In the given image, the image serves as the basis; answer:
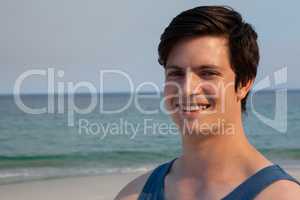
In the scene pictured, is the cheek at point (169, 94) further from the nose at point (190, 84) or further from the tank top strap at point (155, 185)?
the tank top strap at point (155, 185)

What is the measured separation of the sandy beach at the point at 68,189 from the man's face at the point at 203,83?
18.9ft

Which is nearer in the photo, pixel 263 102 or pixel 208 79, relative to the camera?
pixel 208 79

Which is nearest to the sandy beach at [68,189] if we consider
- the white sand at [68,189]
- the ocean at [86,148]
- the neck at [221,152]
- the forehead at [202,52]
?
the white sand at [68,189]

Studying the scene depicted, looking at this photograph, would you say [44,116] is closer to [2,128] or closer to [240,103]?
[2,128]

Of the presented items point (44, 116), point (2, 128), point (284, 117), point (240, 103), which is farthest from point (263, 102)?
point (240, 103)

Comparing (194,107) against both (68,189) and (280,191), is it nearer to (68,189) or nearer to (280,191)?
(280,191)

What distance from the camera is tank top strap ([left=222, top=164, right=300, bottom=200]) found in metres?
1.18

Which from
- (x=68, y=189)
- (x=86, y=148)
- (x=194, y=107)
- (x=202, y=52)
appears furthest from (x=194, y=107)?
(x=86, y=148)

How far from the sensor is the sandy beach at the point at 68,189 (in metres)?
7.08

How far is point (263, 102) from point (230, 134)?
51882 millimetres

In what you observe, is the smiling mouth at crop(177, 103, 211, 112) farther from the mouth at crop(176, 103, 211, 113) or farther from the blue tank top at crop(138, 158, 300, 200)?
the blue tank top at crop(138, 158, 300, 200)

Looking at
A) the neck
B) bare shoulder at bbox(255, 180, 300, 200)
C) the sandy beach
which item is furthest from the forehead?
the sandy beach

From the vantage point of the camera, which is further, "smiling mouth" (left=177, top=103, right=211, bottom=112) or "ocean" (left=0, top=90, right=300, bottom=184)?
"ocean" (left=0, top=90, right=300, bottom=184)

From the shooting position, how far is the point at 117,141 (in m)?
21.0
